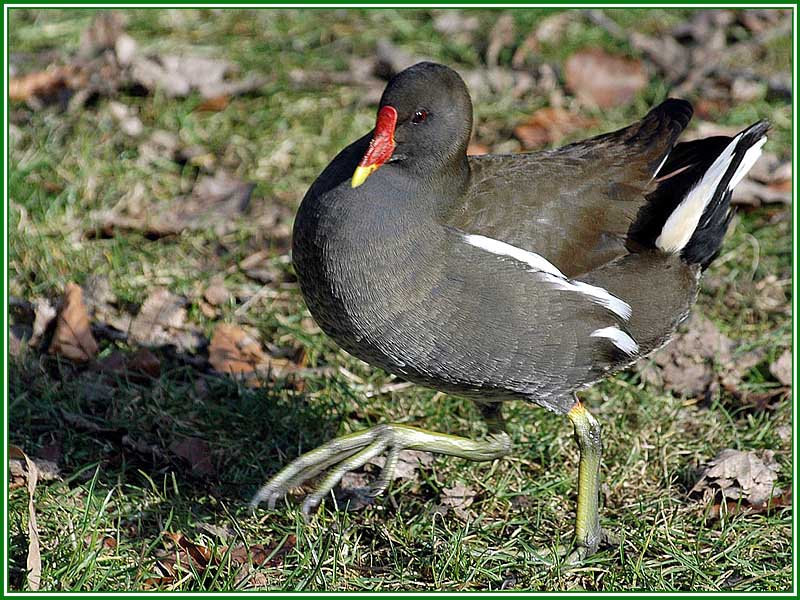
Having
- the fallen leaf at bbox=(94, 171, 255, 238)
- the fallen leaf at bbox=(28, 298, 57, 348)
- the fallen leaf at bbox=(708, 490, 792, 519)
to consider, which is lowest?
the fallen leaf at bbox=(708, 490, 792, 519)

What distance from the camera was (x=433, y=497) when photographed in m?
3.49

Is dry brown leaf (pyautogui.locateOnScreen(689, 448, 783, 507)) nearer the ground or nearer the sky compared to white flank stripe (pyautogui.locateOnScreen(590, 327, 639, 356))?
nearer the ground

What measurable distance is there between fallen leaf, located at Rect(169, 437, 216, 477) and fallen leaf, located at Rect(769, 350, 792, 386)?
6.97 feet

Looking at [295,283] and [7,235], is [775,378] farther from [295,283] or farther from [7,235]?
[7,235]

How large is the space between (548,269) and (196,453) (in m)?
1.34

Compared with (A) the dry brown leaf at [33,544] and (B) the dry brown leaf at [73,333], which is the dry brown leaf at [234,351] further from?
(A) the dry brown leaf at [33,544]

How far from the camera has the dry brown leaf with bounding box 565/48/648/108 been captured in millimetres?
5543

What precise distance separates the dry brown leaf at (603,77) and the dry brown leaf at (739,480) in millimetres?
2535

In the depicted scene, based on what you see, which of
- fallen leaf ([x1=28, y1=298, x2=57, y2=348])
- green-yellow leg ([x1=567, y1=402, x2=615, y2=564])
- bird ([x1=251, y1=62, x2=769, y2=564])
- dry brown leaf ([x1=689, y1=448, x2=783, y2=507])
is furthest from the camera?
fallen leaf ([x1=28, y1=298, x2=57, y2=348])

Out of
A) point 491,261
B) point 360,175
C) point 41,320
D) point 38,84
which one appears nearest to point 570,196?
point 491,261

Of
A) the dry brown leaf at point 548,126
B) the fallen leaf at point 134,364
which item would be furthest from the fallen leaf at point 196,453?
the dry brown leaf at point 548,126

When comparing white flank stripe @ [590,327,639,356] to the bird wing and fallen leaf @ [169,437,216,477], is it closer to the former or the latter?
the bird wing

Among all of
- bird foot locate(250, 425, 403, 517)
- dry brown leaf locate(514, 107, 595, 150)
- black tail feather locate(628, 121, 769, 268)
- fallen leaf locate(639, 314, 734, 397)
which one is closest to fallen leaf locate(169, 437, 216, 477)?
bird foot locate(250, 425, 403, 517)

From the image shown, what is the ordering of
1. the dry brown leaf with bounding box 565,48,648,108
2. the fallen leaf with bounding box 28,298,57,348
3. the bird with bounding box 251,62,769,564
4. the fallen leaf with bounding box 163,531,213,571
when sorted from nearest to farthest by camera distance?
the bird with bounding box 251,62,769,564 < the fallen leaf with bounding box 163,531,213,571 < the fallen leaf with bounding box 28,298,57,348 < the dry brown leaf with bounding box 565,48,648,108
